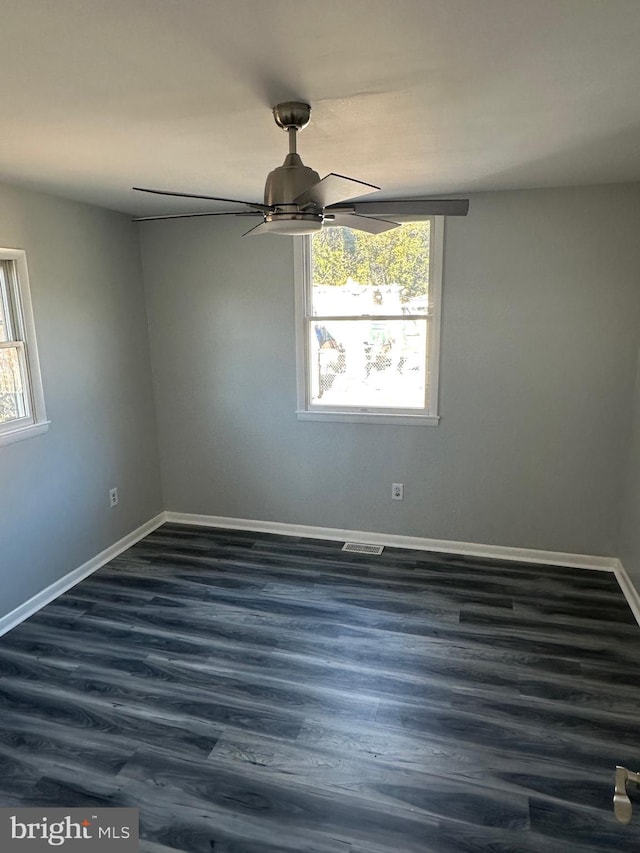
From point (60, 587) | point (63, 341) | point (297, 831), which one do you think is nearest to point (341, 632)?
point (297, 831)

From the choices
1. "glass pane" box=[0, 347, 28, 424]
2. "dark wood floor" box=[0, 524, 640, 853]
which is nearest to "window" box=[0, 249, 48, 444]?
"glass pane" box=[0, 347, 28, 424]

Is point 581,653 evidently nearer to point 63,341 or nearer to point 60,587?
point 60,587

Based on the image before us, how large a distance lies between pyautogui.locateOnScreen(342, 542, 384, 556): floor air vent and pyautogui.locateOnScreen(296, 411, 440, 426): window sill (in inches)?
37.0

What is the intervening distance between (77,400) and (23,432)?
1.63ft

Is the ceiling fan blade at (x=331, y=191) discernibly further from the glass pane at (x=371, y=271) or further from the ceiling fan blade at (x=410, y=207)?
the glass pane at (x=371, y=271)

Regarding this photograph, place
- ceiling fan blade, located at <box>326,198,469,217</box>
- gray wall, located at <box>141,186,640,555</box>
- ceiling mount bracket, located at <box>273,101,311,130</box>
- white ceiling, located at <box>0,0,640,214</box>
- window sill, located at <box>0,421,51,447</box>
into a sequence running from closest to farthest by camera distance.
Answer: white ceiling, located at <box>0,0,640,214</box> → ceiling mount bracket, located at <box>273,101,311,130</box> → ceiling fan blade, located at <box>326,198,469,217</box> → window sill, located at <box>0,421,51,447</box> → gray wall, located at <box>141,186,640,555</box>

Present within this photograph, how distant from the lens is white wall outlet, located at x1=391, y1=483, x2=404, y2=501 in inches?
159

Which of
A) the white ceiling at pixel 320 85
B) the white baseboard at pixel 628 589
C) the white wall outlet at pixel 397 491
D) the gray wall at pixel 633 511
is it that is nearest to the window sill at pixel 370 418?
the white wall outlet at pixel 397 491

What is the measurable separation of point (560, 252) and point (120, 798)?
363 cm

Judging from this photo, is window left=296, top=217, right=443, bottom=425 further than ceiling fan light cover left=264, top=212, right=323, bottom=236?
Yes

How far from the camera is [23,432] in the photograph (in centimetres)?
321

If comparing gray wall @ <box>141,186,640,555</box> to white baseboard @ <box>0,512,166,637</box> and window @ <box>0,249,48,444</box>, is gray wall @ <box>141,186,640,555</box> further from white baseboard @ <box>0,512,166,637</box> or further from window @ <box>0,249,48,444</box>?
window @ <box>0,249,48,444</box>

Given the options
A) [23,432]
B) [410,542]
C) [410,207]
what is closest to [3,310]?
[23,432]

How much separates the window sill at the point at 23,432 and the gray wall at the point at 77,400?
0.04 metres
